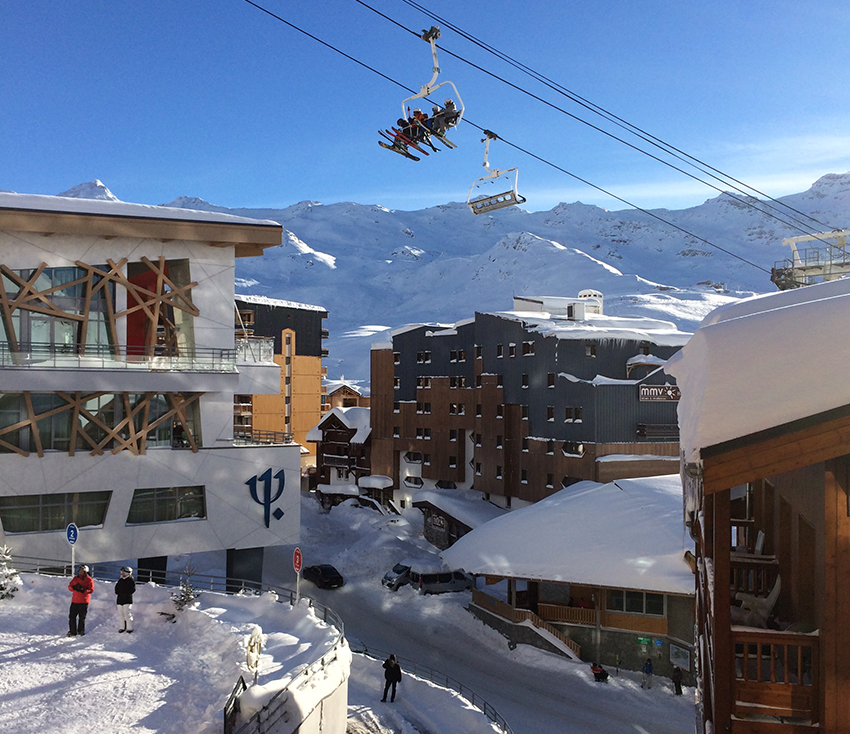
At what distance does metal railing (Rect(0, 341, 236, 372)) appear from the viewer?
82.2 ft

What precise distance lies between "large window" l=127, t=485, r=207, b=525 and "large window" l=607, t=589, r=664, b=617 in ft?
53.3

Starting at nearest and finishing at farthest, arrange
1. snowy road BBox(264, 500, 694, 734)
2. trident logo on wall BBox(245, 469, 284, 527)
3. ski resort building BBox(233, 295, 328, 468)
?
snowy road BBox(264, 500, 694, 734), trident logo on wall BBox(245, 469, 284, 527), ski resort building BBox(233, 295, 328, 468)

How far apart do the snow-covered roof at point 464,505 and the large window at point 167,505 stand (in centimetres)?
1662

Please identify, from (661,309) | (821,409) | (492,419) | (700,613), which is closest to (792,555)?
(700,613)

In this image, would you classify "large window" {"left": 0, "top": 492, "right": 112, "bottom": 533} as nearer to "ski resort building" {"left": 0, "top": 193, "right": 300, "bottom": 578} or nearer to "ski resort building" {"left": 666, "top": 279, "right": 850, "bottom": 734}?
"ski resort building" {"left": 0, "top": 193, "right": 300, "bottom": 578}

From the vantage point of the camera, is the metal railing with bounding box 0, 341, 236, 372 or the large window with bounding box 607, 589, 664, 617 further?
the large window with bounding box 607, 589, 664, 617

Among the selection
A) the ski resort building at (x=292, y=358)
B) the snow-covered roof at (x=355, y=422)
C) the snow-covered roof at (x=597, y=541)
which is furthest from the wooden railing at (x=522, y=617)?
the ski resort building at (x=292, y=358)

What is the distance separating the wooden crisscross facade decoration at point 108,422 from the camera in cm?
2564

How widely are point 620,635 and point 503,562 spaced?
198 inches

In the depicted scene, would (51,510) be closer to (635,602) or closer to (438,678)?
(438,678)

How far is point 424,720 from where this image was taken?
19.9 meters

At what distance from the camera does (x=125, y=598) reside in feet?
51.0

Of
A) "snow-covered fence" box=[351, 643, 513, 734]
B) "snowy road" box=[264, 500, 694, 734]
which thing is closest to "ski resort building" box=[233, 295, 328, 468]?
"snowy road" box=[264, 500, 694, 734]

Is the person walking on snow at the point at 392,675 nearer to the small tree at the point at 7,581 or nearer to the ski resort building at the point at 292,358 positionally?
the small tree at the point at 7,581
